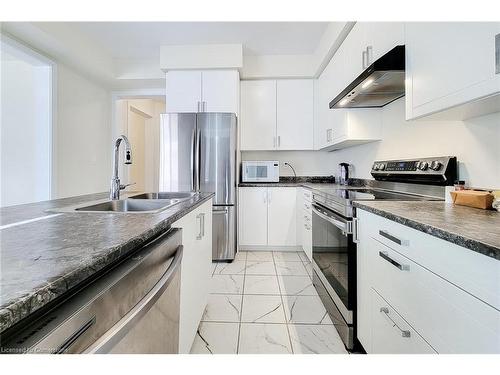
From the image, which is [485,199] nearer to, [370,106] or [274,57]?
[370,106]

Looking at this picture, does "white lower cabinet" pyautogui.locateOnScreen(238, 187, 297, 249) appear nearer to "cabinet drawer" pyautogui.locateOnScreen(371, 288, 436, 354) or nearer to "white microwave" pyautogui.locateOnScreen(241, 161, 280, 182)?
"white microwave" pyautogui.locateOnScreen(241, 161, 280, 182)

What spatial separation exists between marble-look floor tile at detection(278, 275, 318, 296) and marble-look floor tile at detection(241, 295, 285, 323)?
170 millimetres

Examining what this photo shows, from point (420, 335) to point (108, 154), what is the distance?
4347mm

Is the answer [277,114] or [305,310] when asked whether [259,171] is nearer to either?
[277,114]

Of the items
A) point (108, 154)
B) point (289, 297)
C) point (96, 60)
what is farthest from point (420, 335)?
point (108, 154)

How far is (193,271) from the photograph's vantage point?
1.32 metres

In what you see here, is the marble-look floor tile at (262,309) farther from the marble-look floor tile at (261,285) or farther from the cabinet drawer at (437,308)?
the cabinet drawer at (437,308)

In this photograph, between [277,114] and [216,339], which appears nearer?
[216,339]

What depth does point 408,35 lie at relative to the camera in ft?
4.42

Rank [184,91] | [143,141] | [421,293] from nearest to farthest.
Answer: [421,293] < [184,91] < [143,141]

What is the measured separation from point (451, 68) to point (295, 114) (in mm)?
2464

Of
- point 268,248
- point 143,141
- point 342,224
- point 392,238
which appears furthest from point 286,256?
point 143,141

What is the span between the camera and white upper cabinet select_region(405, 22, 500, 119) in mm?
902

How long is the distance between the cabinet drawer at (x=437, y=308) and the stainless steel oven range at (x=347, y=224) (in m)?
0.32
